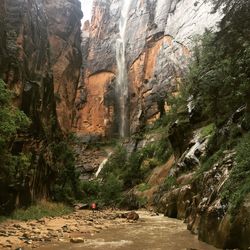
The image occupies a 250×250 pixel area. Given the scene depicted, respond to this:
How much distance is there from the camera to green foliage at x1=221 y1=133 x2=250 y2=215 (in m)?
9.45

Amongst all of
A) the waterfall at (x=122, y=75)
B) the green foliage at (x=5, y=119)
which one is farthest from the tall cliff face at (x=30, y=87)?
the waterfall at (x=122, y=75)

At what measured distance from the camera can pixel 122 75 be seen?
57.4 metres

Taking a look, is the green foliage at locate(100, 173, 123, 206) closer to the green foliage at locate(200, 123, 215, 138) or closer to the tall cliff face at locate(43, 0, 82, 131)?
the tall cliff face at locate(43, 0, 82, 131)

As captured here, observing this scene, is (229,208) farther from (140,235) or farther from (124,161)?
(124,161)

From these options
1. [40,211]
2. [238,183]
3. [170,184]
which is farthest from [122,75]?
[238,183]

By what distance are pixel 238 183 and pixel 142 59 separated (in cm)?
4620

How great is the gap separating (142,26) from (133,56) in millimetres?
4922

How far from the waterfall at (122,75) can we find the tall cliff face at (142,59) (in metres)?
0.63

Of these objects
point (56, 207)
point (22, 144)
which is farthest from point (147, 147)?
point (22, 144)

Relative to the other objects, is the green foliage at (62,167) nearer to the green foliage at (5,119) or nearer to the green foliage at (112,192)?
the green foliage at (112,192)

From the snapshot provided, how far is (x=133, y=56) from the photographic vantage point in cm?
5694

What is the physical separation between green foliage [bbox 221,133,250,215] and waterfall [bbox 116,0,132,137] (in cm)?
4218

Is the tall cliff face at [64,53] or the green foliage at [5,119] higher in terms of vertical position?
the tall cliff face at [64,53]

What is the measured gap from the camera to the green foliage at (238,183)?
31.0ft
